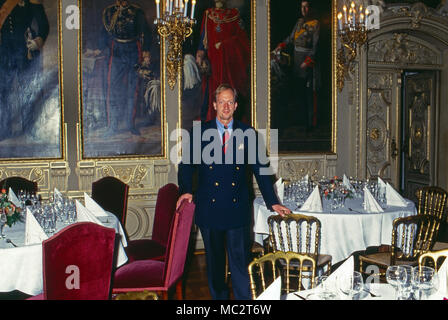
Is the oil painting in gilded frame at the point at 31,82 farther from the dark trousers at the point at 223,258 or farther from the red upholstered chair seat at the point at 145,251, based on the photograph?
the dark trousers at the point at 223,258

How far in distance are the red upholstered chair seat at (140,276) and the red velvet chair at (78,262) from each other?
1.93 ft

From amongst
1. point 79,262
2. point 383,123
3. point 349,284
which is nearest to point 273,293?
point 349,284

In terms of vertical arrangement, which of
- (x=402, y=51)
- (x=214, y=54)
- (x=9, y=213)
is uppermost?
(x=402, y=51)

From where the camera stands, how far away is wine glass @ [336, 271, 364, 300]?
174 centimetres

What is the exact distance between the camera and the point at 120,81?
18.1 feet

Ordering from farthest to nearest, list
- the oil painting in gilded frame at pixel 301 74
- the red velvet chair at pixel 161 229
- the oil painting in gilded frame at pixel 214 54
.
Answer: the oil painting in gilded frame at pixel 301 74 → the oil painting in gilded frame at pixel 214 54 → the red velvet chair at pixel 161 229

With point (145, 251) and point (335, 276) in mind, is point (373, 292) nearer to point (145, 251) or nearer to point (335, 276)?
point (335, 276)

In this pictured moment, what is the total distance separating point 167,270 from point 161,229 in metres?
1.10

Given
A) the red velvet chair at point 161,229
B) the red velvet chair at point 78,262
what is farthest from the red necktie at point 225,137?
the red velvet chair at point 161,229

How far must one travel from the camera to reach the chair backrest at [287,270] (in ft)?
7.46

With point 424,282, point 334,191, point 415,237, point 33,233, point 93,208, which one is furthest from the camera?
point 334,191

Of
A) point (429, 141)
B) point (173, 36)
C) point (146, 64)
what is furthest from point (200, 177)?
point (429, 141)

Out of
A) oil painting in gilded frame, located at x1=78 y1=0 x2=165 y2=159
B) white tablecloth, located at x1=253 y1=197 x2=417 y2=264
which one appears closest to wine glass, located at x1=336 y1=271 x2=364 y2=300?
white tablecloth, located at x1=253 y1=197 x2=417 y2=264

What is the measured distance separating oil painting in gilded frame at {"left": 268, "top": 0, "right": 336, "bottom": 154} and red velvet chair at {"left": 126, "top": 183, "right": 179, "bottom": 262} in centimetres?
253
